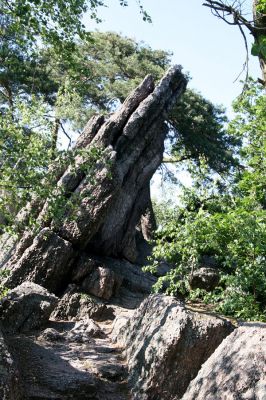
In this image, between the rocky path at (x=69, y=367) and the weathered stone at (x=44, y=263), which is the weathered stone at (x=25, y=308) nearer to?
the rocky path at (x=69, y=367)

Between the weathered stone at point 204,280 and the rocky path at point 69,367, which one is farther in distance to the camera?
the weathered stone at point 204,280

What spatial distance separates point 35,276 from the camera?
14828mm

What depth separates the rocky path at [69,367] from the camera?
268 inches

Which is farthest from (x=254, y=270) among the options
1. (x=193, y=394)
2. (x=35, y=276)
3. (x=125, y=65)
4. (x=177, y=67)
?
(x=125, y=65)

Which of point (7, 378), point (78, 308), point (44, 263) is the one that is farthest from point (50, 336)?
point (44, 263)

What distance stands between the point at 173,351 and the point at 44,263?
8.80 m

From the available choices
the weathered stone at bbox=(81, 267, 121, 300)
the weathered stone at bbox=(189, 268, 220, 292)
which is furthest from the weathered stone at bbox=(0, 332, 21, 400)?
the weathered stone at bbox=(189, 268, 220, 292)

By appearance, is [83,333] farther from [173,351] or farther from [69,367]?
[173,351]

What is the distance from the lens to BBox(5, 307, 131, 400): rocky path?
680 cm

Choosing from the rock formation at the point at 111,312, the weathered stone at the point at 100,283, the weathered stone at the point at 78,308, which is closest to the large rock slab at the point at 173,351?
the rock formation at the point at 111,312

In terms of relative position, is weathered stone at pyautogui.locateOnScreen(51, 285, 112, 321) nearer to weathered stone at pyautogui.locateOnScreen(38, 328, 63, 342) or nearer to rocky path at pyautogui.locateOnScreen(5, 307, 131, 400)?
rocky path at pyautogui.locateOnScreen(5, 307, 131, 400)

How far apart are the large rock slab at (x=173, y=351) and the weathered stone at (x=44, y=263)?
7.76 meters

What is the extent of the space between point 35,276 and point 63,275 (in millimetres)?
1098

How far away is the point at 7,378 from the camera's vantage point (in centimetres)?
555
